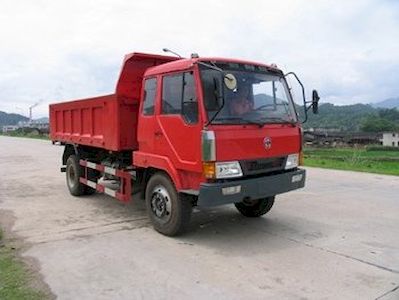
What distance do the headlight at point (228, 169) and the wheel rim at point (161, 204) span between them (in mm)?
1022

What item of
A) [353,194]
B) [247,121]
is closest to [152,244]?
[247,121]

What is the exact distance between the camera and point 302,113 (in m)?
7.59

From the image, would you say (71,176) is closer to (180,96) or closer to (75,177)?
(75,177)

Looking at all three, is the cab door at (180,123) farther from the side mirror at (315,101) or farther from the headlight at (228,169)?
the side mirror at (315,101)

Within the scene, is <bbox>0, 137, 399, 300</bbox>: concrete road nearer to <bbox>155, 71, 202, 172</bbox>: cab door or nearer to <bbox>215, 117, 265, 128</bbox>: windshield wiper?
<bbox>155, 71, 202, 172</bbox>: cab door

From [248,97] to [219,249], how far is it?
2028 millimetres

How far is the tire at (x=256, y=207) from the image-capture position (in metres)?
7.95

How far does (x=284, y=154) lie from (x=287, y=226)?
1210 mm

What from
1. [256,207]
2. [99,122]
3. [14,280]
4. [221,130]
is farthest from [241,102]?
[14,280]

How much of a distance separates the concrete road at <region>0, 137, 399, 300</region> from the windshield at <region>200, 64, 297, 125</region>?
5.44 feet

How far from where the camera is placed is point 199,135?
6.20 meters

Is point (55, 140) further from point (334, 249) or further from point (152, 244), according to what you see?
point (334, 249)

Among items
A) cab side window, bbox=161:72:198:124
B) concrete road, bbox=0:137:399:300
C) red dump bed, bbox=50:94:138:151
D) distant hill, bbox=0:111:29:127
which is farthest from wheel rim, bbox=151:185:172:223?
distant hill, bbox=0:111:29:127

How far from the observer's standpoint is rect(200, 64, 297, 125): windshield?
6.23 metres
